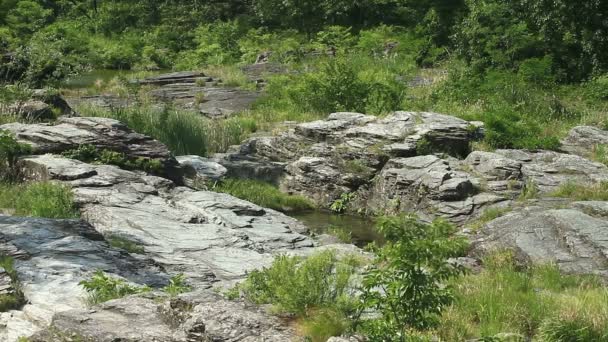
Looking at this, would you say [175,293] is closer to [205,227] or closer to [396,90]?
[205,227]

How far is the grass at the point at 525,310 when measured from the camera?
23.8 feet

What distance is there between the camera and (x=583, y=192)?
590 inches

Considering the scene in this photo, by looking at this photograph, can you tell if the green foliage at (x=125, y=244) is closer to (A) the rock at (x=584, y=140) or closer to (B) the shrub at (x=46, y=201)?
(B) the shrub at (x=46, y=201)

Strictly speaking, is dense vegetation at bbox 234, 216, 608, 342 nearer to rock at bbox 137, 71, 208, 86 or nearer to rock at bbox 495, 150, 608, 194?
rock at bbox 495, 150, 608, 194

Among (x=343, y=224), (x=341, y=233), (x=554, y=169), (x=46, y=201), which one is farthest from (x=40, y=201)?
(x=554, y=169)

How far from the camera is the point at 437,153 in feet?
57.5

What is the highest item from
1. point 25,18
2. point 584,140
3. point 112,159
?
point 112,159

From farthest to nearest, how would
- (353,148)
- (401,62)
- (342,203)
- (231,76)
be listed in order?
(231,76) → (401,62) → (353,148) → (342,203)

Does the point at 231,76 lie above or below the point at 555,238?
below

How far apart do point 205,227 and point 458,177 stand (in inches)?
248

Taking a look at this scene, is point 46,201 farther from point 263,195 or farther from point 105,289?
point 263,195

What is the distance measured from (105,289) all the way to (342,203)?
1038 cm

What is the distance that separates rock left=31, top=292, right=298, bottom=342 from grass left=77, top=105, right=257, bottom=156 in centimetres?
1257

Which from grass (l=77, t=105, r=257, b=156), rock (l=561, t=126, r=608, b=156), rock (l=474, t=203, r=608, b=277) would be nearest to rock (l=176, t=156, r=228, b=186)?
grass (l=77, t=105, r=257, b=156)
